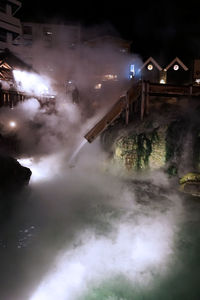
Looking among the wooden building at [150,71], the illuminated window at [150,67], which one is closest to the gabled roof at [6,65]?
the wooden building at [150,71]

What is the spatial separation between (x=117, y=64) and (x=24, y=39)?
13.1m

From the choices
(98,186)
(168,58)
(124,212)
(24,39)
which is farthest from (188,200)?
(24,39)

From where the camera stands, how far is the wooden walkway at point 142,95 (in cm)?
1020

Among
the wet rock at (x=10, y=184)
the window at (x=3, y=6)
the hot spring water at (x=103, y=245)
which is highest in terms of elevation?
the window at (x=3, y=6)

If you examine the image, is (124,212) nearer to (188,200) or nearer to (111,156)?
(188,200)

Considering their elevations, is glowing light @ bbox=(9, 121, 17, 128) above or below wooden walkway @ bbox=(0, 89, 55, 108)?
below

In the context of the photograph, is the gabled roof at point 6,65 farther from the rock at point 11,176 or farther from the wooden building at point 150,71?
the wooden building at point 150,71

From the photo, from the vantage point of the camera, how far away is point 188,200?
7.43 m

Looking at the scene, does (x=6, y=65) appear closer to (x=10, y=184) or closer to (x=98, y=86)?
(x=10, y=184)

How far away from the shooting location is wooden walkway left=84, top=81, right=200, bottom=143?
401 inches

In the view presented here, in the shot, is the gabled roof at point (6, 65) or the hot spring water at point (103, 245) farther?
the gabled roof at point (6, 65)

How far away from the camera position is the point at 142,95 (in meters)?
10.2

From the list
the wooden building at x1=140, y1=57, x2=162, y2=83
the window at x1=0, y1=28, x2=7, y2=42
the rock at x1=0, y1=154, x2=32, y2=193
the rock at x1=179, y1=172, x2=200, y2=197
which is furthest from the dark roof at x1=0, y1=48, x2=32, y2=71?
the wooden building at x1=140, y1=57, x2=162, y2=83

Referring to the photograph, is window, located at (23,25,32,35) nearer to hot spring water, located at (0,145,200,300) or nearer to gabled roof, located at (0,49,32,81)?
gabled roof, located at (0,49,32,81)
